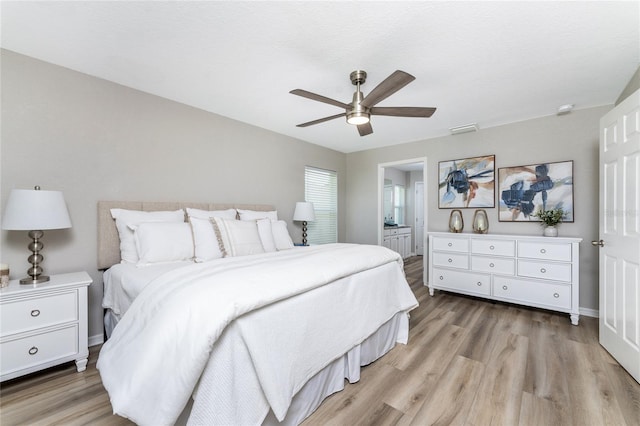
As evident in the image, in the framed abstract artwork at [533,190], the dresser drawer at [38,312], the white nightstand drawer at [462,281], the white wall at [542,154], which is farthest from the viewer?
the white nightstand drawer at [462,281]

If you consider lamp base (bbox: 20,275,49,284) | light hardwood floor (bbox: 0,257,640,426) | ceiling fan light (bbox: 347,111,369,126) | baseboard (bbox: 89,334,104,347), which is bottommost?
light hardwood floor (bbox: 0,257,640,426)

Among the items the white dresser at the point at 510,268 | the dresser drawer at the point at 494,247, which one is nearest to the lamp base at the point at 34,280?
the white dresser at the point at 510,268

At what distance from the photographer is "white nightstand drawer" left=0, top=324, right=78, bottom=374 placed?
5.54ft

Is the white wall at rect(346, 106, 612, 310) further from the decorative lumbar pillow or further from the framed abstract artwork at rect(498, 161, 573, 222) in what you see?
the decorative lumbar pillow

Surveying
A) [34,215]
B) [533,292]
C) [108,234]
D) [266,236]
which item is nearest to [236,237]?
[266,236]

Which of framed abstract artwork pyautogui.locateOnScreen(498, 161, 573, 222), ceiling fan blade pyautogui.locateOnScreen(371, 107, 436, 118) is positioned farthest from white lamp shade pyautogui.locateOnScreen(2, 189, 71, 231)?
framed abstract artwork pyautogui.locateOnScreen(498, 161, 573, 222)

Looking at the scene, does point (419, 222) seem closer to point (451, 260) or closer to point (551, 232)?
point (451, 260)

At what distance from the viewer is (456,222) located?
3.89m

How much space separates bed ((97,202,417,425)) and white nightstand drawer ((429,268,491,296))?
77.7 inches

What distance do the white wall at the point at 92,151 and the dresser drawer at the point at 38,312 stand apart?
0.49 m

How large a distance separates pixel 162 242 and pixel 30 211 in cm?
82

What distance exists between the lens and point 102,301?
7.83ft

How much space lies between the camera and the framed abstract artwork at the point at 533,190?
3.17 meters

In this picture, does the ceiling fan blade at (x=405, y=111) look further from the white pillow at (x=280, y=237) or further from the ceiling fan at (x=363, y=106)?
the white pillow at (x=280, y=237)
